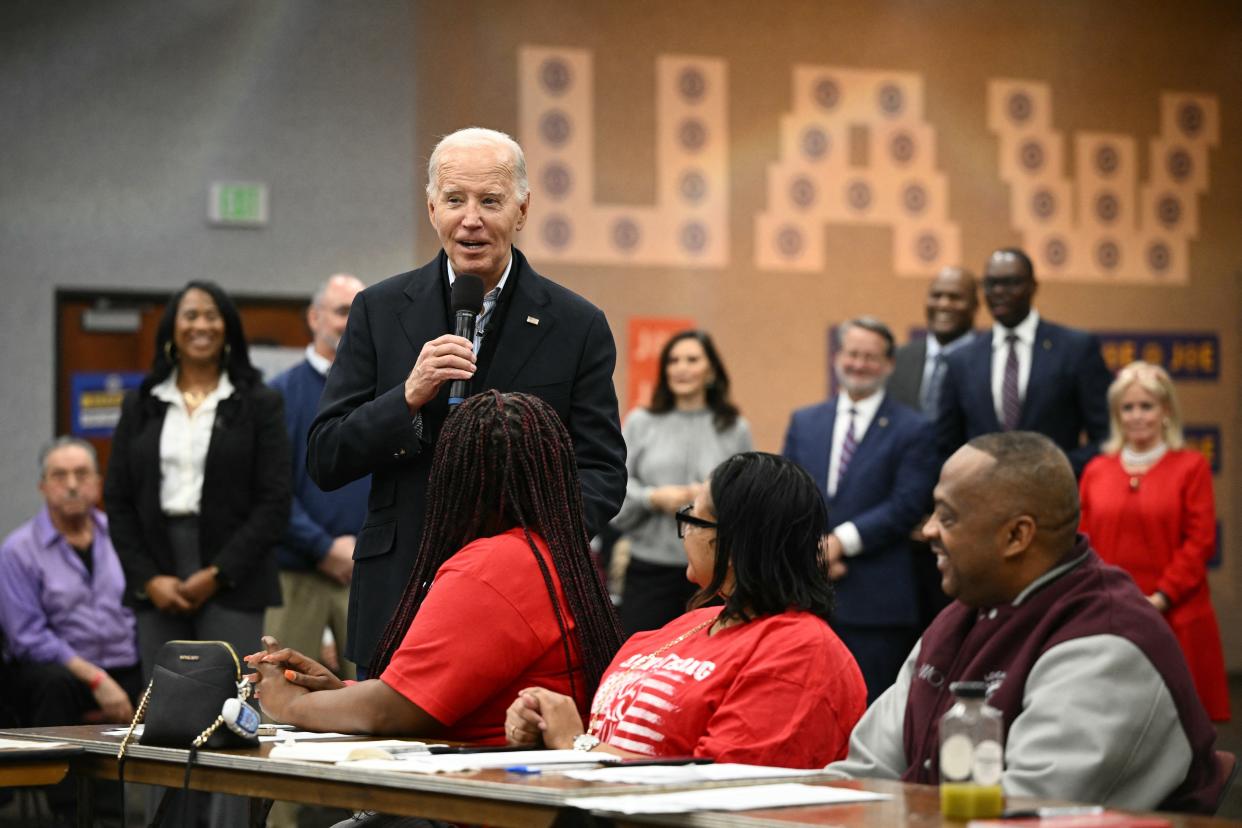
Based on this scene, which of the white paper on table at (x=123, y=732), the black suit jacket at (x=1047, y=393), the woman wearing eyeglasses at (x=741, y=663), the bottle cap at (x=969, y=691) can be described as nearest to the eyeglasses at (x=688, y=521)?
the woman wearing eyeglasses at (x=741, y=663)

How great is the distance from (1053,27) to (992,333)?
432 cm

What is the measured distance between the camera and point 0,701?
504cm

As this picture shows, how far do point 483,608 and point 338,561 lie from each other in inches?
104

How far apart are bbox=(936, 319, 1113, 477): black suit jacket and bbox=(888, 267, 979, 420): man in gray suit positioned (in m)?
0.43

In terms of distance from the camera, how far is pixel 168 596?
176 inches

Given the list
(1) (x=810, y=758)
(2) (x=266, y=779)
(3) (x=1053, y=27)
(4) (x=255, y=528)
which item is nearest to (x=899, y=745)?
(1) (x=810, y=758)

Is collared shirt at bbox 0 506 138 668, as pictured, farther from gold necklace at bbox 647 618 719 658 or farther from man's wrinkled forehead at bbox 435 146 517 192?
gold necklace at bbox 647 618 719 658

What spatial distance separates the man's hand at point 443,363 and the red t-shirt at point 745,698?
55cm

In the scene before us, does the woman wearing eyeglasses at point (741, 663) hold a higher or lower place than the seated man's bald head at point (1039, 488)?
lower

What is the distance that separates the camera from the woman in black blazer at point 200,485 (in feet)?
14.9

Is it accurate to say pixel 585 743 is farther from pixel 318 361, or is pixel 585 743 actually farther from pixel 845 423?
pixel 845 423

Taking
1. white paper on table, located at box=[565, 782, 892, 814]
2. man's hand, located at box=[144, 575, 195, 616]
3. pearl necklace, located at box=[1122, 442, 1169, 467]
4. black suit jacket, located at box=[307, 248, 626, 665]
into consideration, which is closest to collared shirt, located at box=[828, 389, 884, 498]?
pearl necklace, located at box=[1122, 442, 1169, 467]

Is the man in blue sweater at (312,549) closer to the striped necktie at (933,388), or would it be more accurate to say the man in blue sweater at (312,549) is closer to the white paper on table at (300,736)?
the striped necktie at (933,388)

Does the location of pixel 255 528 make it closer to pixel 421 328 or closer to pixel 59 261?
pixel 421 328
